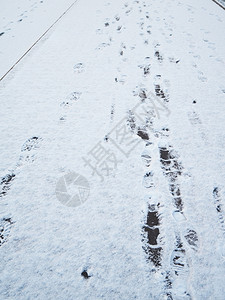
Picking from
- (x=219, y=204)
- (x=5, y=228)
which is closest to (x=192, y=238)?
(x=219, y=204)

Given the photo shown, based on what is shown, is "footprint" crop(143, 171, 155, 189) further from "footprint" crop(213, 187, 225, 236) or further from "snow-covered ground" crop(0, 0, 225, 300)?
"footprint" crop(213, 187, 225, 236)

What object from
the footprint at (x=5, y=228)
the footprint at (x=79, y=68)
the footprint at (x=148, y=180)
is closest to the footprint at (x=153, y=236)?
the footprint at (x=148, y=180)

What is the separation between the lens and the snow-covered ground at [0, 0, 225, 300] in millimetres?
784

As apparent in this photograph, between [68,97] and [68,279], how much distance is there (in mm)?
1362

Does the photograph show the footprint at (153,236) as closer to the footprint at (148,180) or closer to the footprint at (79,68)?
the footprint at (148,180)

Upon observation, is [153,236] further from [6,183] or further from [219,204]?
[6,183]

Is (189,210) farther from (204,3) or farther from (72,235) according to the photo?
(204,3)

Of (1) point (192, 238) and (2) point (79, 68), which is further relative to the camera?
(2) point (79, 68)

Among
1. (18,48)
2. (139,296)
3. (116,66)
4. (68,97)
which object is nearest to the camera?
(139,296)

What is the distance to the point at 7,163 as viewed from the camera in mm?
1168

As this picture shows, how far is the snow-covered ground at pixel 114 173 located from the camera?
2.57 feet

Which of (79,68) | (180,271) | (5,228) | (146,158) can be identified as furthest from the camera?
(79,68)

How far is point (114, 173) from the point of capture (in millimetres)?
1116

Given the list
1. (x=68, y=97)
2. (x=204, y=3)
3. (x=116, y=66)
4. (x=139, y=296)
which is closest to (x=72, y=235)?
(x=139, y=296)
